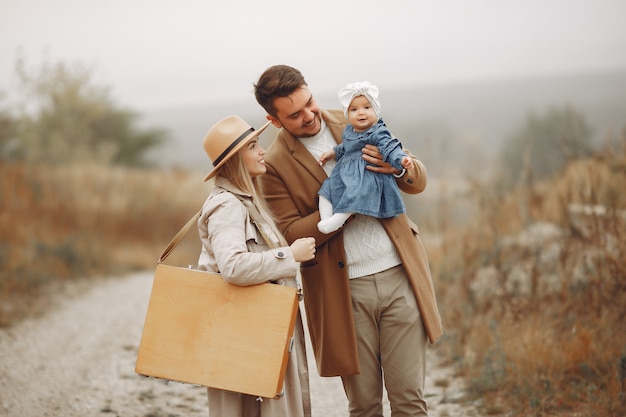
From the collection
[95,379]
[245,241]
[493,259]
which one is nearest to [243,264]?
[245,241]

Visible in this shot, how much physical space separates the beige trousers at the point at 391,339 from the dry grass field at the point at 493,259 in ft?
4.91

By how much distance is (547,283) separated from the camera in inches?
241

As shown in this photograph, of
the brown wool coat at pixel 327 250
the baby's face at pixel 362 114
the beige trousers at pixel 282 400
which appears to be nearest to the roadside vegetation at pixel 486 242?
the brown wool coat at pixel 327 250

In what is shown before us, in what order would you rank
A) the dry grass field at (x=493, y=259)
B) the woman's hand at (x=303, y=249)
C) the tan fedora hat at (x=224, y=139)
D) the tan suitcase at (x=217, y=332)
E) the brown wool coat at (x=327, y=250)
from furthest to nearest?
1. the dry grass field at (x=493, y=259)
2. the brown wool coat at (x=327, y=250)
3. the tan fedora hat at (x=224, y=139)
4. the woman's hand at (x=303, y=249)
5. the tan suitcase at (x=217, y=332)

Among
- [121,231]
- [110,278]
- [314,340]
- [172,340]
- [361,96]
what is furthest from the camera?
[121,231]

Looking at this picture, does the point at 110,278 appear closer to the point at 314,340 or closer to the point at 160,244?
the point at 160,244

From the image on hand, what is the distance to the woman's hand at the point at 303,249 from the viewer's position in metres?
3.12

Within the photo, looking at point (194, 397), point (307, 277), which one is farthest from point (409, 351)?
point (194, 397)

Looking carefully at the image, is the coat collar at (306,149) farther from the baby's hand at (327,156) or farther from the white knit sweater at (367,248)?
the white knit sweater at (367,248)

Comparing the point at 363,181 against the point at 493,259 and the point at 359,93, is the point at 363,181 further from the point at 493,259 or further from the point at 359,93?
the point at 493,259

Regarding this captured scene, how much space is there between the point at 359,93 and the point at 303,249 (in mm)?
784

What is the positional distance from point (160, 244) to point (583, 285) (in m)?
7.75

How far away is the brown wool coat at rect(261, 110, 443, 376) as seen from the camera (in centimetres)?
334

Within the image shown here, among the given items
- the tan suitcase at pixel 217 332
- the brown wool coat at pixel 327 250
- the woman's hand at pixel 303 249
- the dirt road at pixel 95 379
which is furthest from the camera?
the dirt road at pixel 95 379
